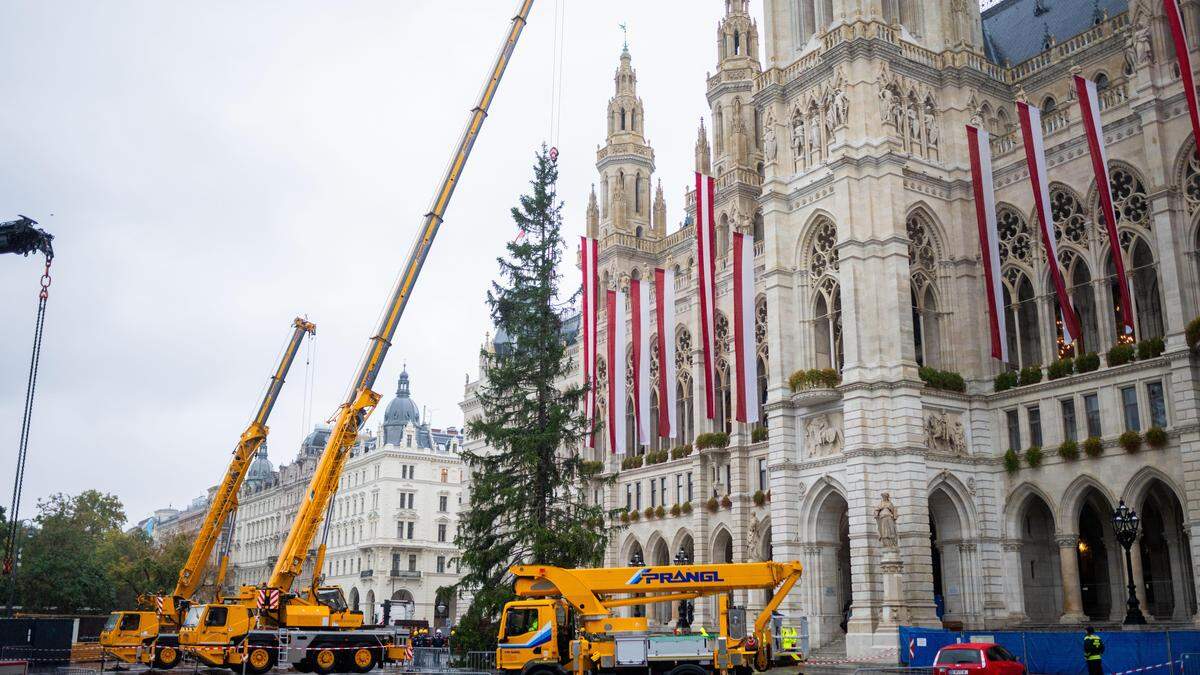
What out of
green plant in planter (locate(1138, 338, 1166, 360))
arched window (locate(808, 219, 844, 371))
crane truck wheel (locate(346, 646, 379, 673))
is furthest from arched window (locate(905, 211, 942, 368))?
crane truck wheel (locate(346, 646, 379, 673))

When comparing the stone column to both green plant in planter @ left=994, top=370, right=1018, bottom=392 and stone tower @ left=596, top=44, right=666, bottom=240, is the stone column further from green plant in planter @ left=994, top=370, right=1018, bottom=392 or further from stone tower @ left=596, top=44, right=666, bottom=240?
stone tower @ left=596, top=44, right=666, bottom=240

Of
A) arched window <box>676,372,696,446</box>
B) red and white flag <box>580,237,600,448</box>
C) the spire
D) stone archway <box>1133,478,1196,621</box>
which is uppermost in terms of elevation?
the spire

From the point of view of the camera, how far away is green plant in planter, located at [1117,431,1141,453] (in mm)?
37625

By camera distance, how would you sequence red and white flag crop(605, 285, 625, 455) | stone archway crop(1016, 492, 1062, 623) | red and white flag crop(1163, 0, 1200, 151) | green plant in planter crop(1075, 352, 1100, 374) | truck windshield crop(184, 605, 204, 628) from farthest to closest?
red and white flag crop(605, 285, 625, 455)
stone archway crop(1016, 492, 1062, 623)
green plant in planter crop(1075, 352, 1100, 374)
truck windshield crop(184, 605, 204, 628)
red and white flag crop(1163, 0, 1200, 151)

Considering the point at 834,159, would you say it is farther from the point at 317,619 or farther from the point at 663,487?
the point at 317,619

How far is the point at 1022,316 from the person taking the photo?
1796 inches

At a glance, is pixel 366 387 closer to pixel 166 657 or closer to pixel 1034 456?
pixel 166 657

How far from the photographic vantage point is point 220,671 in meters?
35.1

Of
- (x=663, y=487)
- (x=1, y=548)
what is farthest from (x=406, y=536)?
(x=663, y=487)

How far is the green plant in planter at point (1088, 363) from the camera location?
40.2 meters

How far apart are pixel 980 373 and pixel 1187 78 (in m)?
14.5

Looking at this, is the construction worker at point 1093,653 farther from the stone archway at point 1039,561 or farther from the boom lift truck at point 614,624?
the stone archway at point 1039,561

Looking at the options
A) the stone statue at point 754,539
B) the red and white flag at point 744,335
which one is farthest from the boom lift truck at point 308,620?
the stone statue at point 754,539

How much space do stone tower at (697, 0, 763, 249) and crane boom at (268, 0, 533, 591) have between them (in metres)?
19.9
